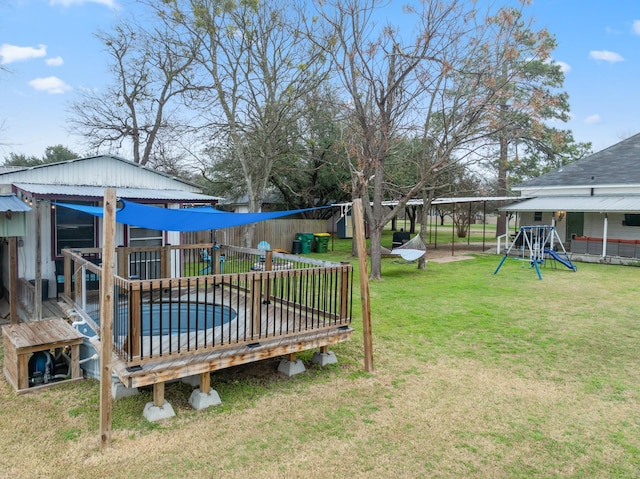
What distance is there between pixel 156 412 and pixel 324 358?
6.91 feet

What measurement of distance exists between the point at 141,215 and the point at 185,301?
73.3 inches

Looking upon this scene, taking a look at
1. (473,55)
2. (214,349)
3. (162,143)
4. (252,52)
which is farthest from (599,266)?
(162,143)

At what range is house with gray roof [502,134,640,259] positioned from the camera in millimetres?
15766

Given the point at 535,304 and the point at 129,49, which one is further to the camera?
the point at 129,49

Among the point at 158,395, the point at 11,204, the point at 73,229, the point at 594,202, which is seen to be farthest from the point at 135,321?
the point at 594,202

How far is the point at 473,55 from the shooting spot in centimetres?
1077

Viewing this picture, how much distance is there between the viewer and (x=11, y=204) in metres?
Result: 6.43

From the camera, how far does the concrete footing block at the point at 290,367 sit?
4.95 meters

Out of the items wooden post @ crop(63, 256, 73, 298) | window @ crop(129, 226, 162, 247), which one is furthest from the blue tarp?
window @ crop(129, 226, 162, 247)

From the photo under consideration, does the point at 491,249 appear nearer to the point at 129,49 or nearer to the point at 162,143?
the point at 162,143

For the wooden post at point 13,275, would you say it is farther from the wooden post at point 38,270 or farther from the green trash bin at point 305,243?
the green trash bin at point 305,243

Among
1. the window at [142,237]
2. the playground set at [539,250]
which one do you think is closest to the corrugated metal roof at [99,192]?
the window at [142,237]

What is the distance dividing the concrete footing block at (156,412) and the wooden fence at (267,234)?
41.6 feet

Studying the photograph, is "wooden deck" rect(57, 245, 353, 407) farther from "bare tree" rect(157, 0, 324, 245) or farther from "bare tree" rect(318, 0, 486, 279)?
"bare tree" rect(157, 0, 324, 245)
